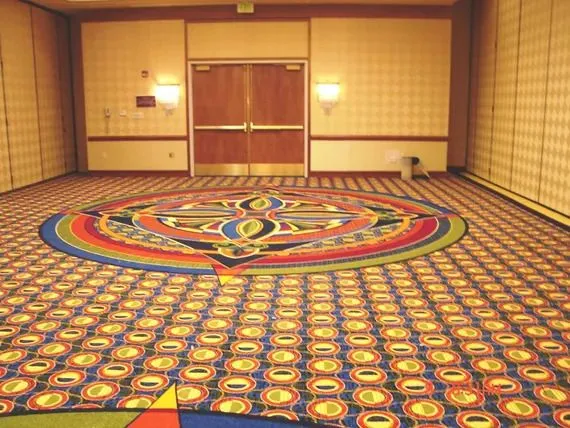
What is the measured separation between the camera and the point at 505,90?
33.3ft

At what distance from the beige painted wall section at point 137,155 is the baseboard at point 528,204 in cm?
584

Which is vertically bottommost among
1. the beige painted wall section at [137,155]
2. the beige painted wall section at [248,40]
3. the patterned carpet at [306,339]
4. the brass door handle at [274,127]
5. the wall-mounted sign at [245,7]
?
the patterned carpet at [306,339]

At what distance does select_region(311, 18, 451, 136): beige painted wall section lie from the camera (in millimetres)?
11594

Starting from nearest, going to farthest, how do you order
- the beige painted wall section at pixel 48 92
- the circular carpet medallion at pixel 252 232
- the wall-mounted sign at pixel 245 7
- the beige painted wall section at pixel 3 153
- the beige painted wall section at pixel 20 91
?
the circular carpet medallion at pixel 252 232, the beige painted wall section at pixel 3 153, the beige painted wall section at pixel 20 91, the beige painted wall section at pixel 48 92, the wall-mounted sign at pixel 245 7

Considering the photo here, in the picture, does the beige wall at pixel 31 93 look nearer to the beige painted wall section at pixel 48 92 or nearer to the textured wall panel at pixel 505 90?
the beige painted wall section at pixel 48 92

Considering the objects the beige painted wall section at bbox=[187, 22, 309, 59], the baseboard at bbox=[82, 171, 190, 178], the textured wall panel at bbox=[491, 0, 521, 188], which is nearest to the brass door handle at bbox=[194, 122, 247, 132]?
the baseboard at bbox=[82, 171, 190, 178]

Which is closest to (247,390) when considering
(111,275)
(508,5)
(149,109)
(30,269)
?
(111,275)

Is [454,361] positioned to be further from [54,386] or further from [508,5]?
[508,5]

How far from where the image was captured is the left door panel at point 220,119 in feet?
39.3

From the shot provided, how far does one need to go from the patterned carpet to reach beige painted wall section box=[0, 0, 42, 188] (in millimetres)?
4892

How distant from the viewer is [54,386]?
10.4 feet

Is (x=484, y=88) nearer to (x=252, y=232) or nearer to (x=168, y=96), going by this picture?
(x=168, y=96)

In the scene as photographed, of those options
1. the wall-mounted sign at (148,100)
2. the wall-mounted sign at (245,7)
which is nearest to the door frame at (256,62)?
the wall-mounted sign at (148,100)

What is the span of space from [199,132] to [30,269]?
7.21 metres
